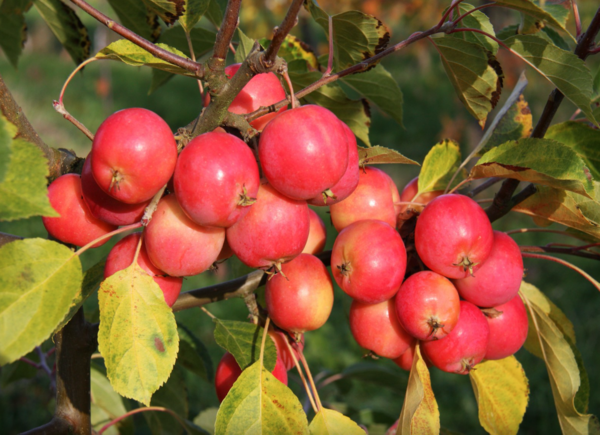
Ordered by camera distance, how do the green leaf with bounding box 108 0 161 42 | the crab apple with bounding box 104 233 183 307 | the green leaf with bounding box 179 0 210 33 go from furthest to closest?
the green leaf with bounding box 108 0 161 42, the green leaf with bounding box 179 0 210 33, the crab apple with bounding box 104 233 183 307

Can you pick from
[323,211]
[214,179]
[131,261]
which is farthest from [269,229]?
[323,211]

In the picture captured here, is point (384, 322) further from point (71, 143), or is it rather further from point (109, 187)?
point (71, 143)

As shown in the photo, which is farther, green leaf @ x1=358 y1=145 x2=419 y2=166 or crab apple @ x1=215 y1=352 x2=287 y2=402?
crab apple @ x1=215 y1=352 x2=287 y2=402

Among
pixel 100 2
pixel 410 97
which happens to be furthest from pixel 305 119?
pixel 100 2

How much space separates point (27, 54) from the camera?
23.3 ft

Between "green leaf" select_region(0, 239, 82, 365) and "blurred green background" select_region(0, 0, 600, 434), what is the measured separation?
62 centimetres

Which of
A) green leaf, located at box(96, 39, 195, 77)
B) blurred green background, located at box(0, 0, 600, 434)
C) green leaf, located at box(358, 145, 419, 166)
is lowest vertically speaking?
blurred green background, located at box(0, 0, 600, 434)

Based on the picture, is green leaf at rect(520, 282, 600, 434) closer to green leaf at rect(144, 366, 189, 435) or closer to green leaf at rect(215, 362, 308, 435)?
green leaf at rect(215, 362, 308, 435)

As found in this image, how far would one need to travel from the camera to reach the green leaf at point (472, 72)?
34.8 inches

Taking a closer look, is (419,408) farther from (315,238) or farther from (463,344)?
(315,238)

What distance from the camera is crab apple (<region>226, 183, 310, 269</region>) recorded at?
0.72 metres

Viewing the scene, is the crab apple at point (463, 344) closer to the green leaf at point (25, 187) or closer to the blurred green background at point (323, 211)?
the blurred green background at point (323, 211)

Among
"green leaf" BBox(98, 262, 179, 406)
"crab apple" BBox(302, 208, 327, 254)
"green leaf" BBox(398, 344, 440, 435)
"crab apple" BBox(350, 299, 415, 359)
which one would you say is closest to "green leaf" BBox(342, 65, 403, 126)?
"crab apple" BBox(302, 208, 327, 254)

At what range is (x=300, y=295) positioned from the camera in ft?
2.74
